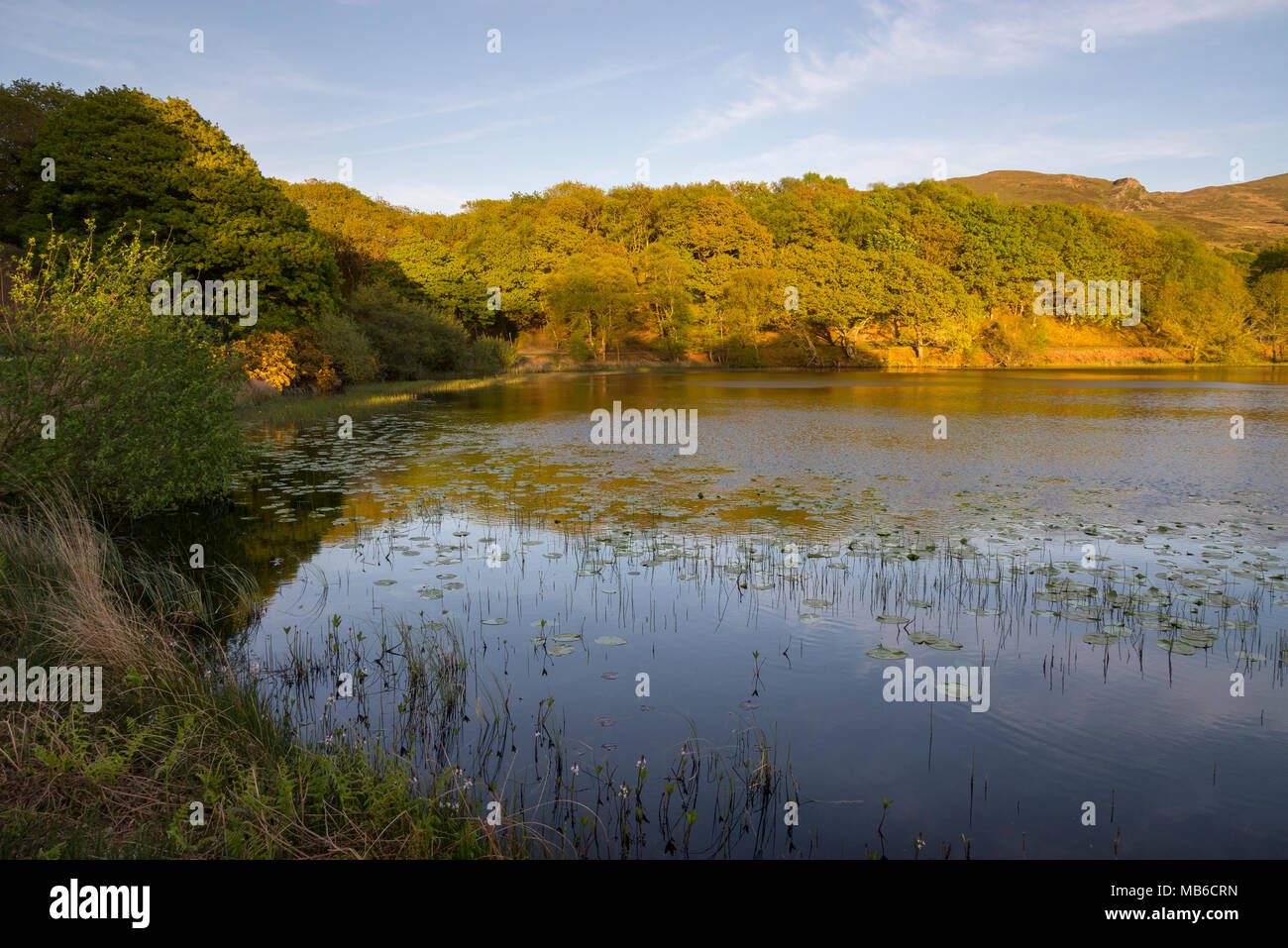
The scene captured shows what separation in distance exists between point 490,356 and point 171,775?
201ft

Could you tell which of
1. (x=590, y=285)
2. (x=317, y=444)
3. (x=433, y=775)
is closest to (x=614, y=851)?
(x=433, y=775)

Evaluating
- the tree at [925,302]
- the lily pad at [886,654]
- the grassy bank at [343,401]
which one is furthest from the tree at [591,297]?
the lily pad at [886,654]

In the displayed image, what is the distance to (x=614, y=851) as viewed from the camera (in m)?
4.87

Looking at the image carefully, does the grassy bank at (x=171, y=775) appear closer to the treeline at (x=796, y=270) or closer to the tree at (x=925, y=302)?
the treeline at (x=796, y=270)

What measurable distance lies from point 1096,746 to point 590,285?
81431mm

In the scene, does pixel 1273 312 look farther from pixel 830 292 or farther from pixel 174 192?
pixel 174 192

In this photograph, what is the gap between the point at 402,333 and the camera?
53.5m

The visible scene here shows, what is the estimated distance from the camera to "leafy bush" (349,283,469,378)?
51656mm

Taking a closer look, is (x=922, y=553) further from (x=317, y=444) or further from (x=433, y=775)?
(x=317, y=444)

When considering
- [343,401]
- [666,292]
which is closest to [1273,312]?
[666,292]

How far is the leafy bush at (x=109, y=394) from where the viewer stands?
39.2 ft

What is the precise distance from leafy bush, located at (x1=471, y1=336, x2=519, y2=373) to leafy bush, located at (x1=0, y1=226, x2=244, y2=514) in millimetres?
48303

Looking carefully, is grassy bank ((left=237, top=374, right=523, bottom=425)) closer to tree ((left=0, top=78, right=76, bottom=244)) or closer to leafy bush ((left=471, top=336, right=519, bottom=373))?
leafy bush ((left=471, top=336, right=519, bottom=373))

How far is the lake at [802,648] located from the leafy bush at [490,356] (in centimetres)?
4497
